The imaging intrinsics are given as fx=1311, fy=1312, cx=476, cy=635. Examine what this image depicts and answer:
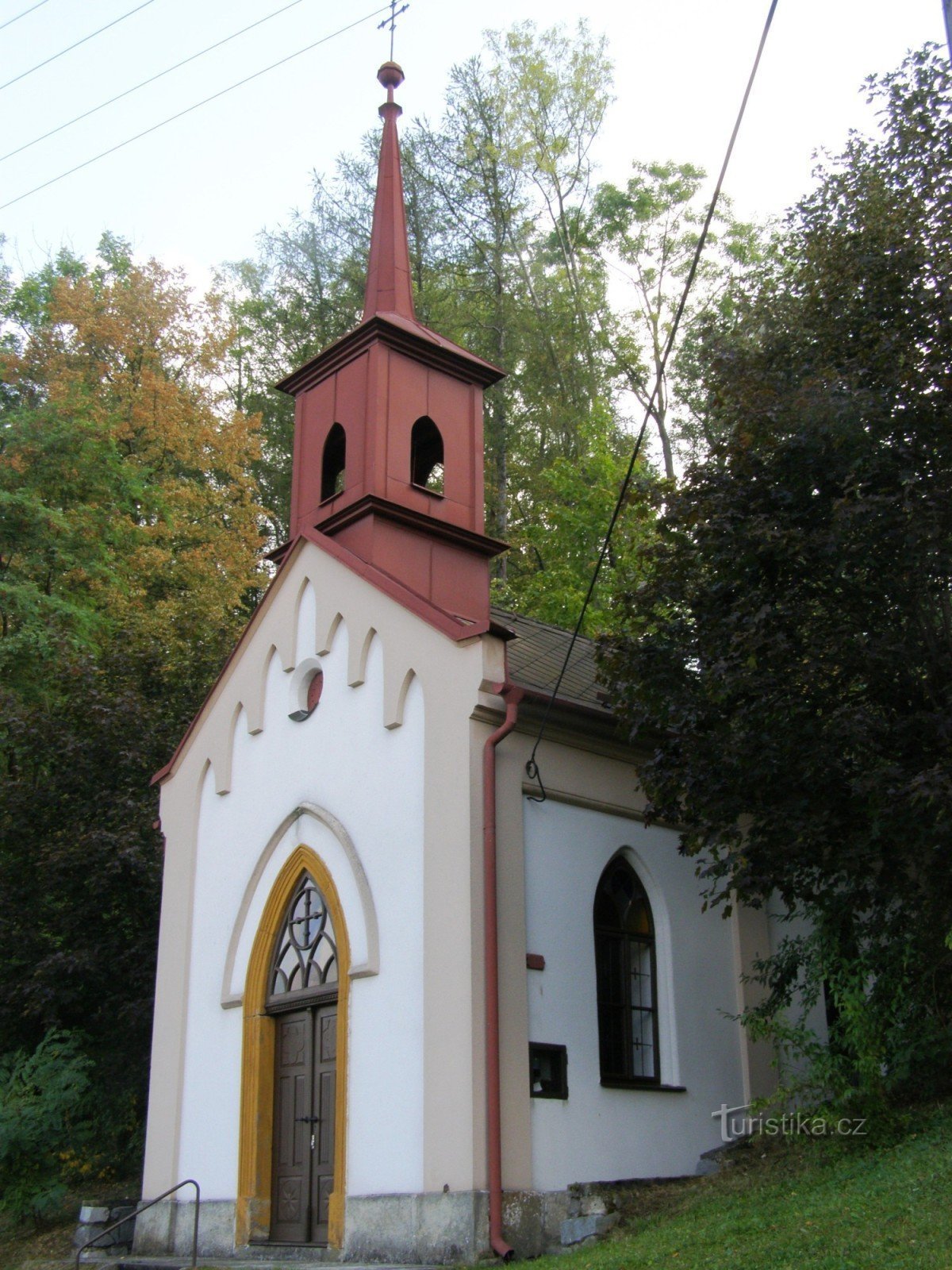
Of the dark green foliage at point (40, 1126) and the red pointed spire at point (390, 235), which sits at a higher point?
the red pointed spire at point (390, 235)

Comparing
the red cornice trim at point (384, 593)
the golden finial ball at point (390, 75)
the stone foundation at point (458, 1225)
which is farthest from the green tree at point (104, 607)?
the golden finial ball at point (390, 75)

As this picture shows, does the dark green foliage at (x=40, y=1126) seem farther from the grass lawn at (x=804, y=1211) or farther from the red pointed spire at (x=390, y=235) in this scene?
the red pointed spire at (x=390, y=235)

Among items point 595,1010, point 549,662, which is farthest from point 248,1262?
point 549,662

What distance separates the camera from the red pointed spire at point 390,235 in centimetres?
1733

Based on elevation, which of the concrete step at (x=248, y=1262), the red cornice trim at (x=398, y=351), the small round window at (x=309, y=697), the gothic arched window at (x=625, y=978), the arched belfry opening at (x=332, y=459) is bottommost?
the concrete step at (x=248, y=1262)

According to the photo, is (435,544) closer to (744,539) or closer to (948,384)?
(744,539)

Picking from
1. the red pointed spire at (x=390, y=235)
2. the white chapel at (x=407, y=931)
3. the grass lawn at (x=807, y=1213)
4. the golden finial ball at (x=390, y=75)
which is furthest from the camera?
the golden finial ball at (x=390, y=75)

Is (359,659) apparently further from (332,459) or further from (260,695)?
(332,459)

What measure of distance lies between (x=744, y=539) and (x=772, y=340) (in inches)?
85.6

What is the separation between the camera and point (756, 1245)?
8.29 metres

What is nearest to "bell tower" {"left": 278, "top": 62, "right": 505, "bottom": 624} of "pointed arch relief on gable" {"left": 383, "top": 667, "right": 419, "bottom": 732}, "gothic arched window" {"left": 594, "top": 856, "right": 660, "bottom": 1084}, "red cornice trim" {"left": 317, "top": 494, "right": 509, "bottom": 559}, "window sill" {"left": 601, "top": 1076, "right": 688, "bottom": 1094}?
"red cornice trim" {"left": 317, "top": 494, "right": 509, "bottom": 559}

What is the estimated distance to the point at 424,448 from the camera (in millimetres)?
16984

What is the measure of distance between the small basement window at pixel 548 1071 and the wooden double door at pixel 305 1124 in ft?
6.57

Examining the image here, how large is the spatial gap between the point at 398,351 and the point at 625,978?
26.1ft
